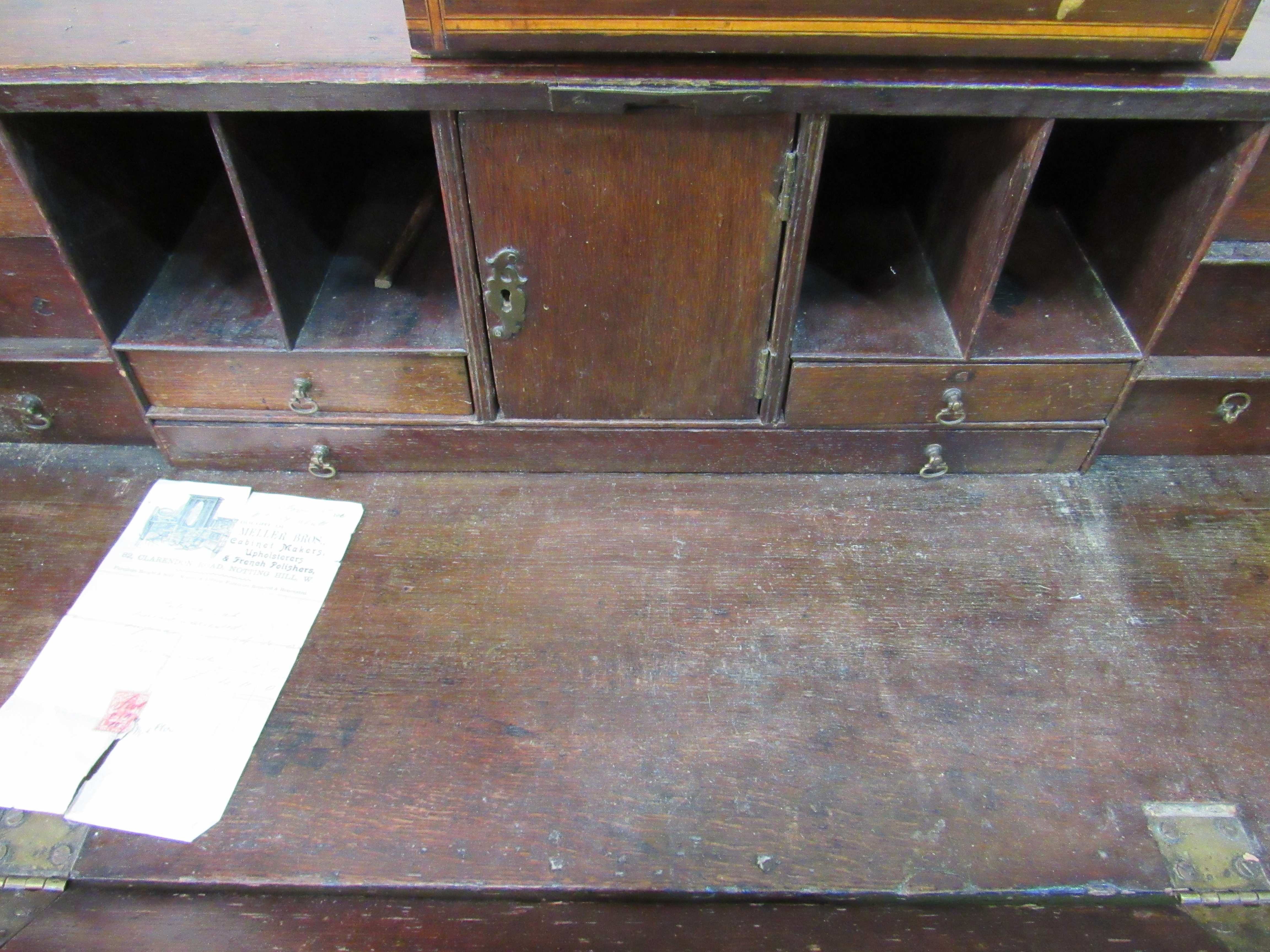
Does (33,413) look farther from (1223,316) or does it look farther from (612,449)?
(1223,316)

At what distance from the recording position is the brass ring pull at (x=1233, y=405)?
1337mm

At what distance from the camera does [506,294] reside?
117 cm

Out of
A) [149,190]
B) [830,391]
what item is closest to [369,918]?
[830,391]

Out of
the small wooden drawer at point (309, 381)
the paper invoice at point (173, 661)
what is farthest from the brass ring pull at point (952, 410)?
the paper invoice at point (173, 661)

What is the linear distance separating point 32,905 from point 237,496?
0.59 m

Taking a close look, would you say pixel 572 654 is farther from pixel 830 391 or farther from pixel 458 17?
pixel 458 17

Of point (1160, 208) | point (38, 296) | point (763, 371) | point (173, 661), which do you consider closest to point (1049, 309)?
point (1160, 208)

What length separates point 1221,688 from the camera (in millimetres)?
1156

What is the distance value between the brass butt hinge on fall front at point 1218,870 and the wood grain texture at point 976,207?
0.63 metres

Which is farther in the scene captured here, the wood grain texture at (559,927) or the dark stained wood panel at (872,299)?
the dark stained wood panel at (872,299)

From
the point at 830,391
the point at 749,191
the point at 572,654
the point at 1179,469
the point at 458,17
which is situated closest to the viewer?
the point at 458,17

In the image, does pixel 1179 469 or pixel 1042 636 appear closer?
pixel 1042 636

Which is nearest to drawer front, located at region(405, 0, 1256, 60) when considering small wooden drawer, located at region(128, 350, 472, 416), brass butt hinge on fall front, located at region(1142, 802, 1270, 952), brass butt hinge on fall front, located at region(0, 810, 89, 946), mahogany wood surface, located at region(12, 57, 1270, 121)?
mahogany wood surface, located at region(12, 57, 1270, 121)

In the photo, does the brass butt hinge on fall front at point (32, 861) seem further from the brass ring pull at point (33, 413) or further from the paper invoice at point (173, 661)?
the brass ring pull at point (33, 413)
